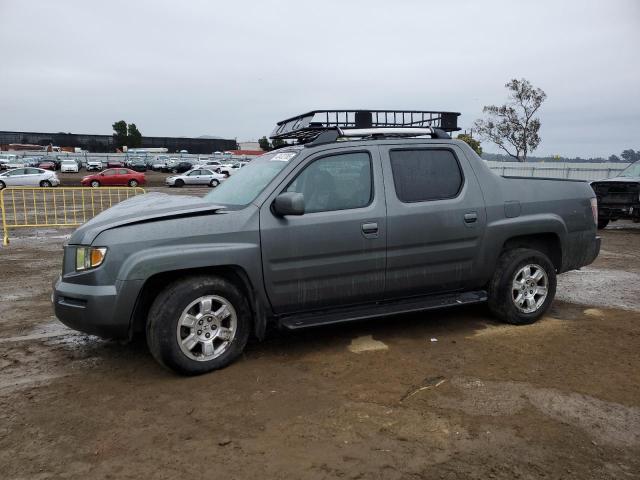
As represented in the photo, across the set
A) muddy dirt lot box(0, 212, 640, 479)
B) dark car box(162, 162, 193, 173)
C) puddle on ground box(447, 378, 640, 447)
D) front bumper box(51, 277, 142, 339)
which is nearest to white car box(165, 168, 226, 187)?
dark car box(162, 162, 193, 173)

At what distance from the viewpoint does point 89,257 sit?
394cm

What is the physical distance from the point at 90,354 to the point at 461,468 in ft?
10.9

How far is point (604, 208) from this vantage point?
42.3ft

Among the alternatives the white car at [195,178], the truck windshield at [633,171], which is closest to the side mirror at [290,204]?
the truck windshield at [633,171]

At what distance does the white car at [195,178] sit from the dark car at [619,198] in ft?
92.6

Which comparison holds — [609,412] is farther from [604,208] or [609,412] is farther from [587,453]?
[604,208]

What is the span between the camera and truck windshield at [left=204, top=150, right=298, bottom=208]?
14.7ft

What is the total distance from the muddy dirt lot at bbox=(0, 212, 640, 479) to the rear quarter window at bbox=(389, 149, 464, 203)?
4.41 ft

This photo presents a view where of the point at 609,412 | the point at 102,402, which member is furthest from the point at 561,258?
the point at 102,402

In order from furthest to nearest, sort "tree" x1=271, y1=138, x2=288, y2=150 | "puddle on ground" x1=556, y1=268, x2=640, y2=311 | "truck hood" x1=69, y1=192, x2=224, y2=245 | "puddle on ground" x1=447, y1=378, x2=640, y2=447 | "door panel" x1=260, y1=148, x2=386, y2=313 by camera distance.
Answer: "puddle on ground" x1=556, y1=268, x2=640, y2=311, "tree" x1=271, y1=138, x2=288, y2=150, "door panel" x1=260, y1=148, x2=386, y2=313, "truck hood" x1=69, y1=192, x2=224, y2=245, "puddle on ground" x1=447, y1=378, x2=640, y2=447

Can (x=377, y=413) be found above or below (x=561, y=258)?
below

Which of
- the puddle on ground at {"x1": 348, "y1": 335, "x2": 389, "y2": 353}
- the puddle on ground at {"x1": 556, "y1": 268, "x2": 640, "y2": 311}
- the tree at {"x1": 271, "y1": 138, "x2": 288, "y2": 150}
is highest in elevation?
the tree at {"x1": 271, "y1": 138, "x2": 288, "y2": 150}

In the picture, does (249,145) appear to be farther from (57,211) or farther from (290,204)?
(290,204)

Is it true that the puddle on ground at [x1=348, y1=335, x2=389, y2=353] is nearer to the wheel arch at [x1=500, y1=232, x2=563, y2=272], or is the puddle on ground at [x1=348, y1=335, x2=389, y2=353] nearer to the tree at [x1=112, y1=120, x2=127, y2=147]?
the wheel arch at [x1=500, y1=232, x2=563, y2=272]
